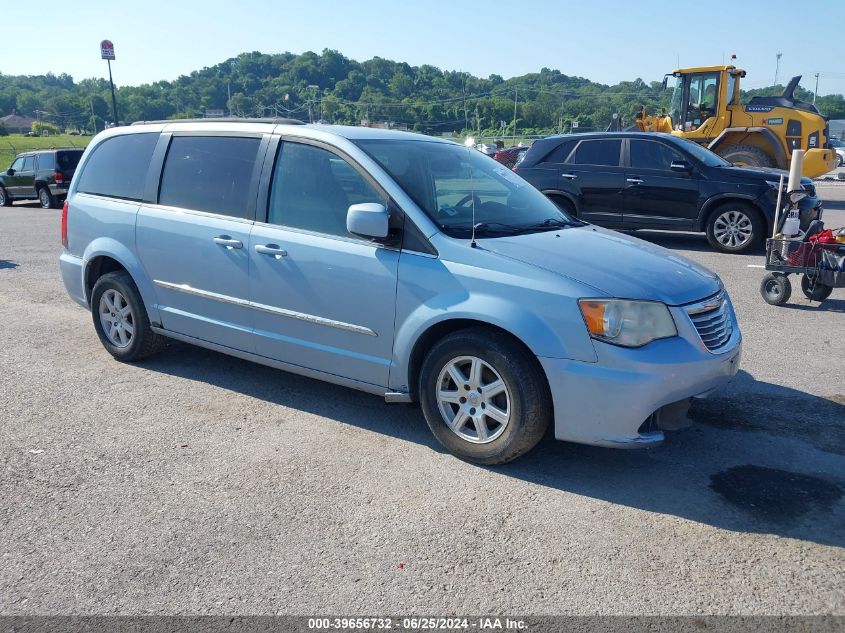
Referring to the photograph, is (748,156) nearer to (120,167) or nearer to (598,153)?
(598,153)

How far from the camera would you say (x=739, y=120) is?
59.1ft

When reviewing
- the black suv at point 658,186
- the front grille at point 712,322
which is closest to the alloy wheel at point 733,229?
the black suv at point 658,186

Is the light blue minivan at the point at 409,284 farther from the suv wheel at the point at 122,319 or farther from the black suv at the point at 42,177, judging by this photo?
the black suv at the point at 42,177

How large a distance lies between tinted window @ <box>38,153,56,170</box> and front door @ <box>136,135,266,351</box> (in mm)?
18516

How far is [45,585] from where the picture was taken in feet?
9.70

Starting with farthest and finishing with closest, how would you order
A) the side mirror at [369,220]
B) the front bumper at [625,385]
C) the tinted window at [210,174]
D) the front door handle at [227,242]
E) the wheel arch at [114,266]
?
the wheel arch at [114,266]
the tinted window at [210,174]
the front door handle at [227,242]
the side mirror at [369,220]
the front bumper at [625,385]

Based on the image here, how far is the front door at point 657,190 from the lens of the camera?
11.3 meters

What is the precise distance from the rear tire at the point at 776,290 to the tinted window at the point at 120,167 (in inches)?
244

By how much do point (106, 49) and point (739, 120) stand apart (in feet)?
114

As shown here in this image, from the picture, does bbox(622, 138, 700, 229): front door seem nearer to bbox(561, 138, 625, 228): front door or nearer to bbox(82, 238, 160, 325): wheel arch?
bbox(561, 138, 625, 228): front door

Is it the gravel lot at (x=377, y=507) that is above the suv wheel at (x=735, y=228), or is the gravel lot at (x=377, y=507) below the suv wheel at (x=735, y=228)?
below

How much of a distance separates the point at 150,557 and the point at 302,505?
74cm

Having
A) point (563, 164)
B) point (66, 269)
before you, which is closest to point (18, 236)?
point (66, 269)

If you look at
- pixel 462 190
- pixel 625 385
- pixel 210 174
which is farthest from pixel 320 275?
pixel 625 385
